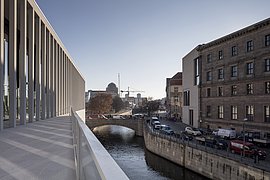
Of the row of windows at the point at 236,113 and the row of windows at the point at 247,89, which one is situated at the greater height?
the row of windows at the point at 247,89

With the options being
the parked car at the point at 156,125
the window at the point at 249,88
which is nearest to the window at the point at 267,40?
the window at the point at 249,88

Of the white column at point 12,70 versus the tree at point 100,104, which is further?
the tree at point 100,104

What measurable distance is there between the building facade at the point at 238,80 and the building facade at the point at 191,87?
2075mm

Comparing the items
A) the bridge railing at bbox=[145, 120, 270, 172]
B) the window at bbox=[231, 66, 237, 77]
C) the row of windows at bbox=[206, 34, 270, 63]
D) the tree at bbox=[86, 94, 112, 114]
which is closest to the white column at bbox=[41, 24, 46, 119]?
the bridge railing at bbox=[145, 120, 270, 172]

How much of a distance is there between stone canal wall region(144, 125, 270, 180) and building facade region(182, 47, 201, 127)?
46.0 ft

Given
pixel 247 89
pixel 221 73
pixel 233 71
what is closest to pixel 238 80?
pixel 233 71

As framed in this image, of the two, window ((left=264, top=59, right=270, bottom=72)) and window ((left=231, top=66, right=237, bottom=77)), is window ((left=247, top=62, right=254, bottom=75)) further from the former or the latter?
window ((left=231, top=66, right=237, bottom=77))

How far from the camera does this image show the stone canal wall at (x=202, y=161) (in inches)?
893

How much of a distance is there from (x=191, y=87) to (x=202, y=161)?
29637 millimetres

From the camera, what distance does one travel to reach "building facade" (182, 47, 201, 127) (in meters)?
54.5

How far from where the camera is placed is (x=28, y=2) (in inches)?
775

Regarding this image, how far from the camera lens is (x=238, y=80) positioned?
139ft

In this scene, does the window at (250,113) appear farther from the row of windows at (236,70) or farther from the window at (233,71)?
the window at (233,71)

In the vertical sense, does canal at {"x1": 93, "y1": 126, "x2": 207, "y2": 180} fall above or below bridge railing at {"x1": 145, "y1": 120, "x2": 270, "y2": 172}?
below
